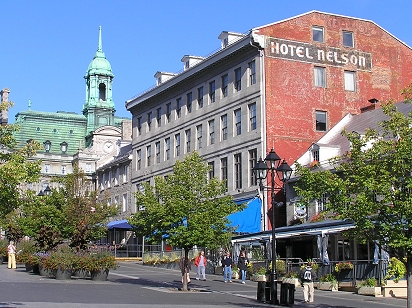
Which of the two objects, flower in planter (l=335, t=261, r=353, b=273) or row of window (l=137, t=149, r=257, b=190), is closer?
flower in planter (l=335, t=261, r=353, b=273)

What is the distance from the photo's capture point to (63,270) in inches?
1409

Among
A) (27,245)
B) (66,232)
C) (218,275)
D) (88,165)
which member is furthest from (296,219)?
(88,165)

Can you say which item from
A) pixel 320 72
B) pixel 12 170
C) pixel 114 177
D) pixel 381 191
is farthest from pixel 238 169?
pixel 12 170

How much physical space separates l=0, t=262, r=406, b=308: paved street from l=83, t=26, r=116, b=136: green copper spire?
289ft

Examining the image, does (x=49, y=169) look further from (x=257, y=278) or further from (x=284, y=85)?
(x=257, y=278)

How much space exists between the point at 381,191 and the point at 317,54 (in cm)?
3272

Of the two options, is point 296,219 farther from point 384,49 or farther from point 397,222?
point 397,222

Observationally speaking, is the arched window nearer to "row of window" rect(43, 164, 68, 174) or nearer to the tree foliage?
"row of window" rect(43, 164, 68, 174)

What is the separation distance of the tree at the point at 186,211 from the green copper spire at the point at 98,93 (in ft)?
301

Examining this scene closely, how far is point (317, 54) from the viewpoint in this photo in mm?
53000

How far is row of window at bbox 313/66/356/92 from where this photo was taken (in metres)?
53.0

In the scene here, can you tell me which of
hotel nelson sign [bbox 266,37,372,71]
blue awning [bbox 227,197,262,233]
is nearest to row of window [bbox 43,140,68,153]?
hotel nelson sign [bbox 266,37,372,71]

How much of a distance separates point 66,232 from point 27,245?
6567 millimetres

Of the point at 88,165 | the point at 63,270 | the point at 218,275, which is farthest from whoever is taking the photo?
the point at 88,165
